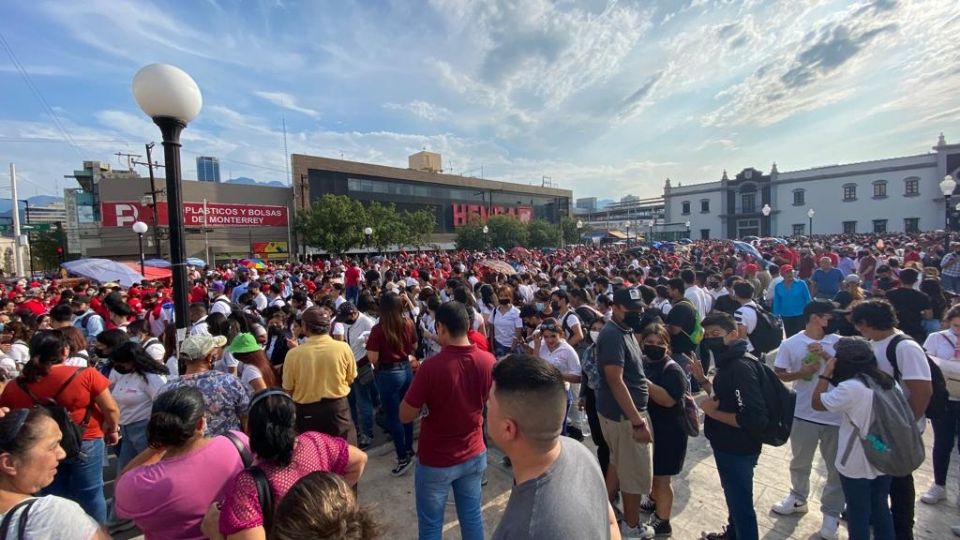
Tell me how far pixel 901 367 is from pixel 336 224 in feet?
107

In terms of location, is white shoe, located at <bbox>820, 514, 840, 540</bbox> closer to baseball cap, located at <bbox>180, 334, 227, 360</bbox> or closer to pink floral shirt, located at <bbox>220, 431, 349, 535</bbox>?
pink floral shirt, located at <bbox>220, 431, 349, 535</bbox>

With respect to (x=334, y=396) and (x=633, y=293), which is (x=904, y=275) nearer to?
(x=633, y=293)

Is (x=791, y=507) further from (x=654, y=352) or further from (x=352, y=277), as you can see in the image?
(x=352, y=277)

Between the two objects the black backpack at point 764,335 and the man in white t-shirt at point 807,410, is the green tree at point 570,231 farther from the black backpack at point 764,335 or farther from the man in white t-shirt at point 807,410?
the man in white t-shirt at point 807,410

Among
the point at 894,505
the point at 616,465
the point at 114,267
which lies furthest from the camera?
the point at 114,267

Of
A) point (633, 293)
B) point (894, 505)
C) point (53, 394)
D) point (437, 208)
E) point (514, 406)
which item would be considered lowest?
point (894, 505)

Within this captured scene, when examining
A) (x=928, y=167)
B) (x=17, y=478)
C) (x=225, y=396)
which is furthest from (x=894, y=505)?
(x=928, y=167)

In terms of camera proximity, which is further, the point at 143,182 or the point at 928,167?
the point at 928,167

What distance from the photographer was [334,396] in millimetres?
3369

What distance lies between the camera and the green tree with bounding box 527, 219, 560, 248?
44881 mm

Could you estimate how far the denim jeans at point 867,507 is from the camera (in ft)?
8.57

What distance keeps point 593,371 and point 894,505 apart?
2.14 metres

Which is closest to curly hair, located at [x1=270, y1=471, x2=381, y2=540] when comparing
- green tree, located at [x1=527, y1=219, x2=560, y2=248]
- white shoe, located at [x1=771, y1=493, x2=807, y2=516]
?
white shoe, located at [x1=771, y1=493, x2=807, y2=516]

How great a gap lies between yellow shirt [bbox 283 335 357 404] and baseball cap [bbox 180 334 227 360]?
1.79 feet
